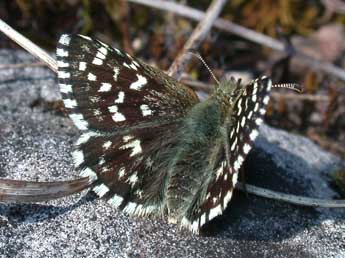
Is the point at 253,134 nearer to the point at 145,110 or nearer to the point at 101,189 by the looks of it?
the point at 145,110

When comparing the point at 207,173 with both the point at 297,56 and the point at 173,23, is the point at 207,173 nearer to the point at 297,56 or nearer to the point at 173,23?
the point at 297,56

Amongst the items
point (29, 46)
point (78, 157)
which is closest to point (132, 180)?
point (78, 157)

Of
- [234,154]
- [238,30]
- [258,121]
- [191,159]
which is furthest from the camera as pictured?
[238,30]

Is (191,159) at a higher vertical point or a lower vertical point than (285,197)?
higher

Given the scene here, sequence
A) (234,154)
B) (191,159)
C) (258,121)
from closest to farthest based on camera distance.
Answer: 1. (258,121)
2. (234,154)
3. (191,159)

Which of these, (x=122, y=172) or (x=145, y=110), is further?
(x=145, y=110)

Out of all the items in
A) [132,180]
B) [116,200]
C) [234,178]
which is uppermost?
[234,178]
